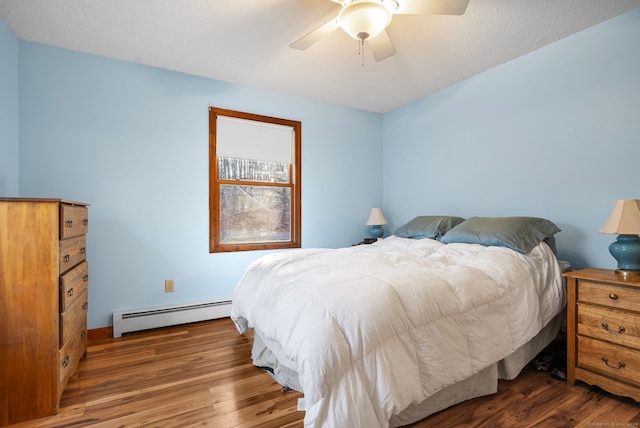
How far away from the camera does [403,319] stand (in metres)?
1.38

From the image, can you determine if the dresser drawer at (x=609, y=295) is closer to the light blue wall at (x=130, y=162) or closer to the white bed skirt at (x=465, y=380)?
the white bed skirt at (x=465, y=380)

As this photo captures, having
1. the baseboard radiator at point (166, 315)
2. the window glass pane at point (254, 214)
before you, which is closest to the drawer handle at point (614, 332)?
the window glass pane at point (254, 214)

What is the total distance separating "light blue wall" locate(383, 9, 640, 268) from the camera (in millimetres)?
2166

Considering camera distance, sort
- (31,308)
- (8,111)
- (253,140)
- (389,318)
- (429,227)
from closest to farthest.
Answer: (389,318) < (31,308) < (8,111) < (429,227) < (253,140)

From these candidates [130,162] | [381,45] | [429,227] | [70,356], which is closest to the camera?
[70,356]

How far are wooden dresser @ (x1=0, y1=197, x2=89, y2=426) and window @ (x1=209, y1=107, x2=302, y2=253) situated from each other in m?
1.51

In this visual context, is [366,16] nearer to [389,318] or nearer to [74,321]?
[389,318]

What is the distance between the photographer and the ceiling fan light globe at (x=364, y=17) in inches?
64.5

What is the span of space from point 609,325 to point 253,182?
307cm

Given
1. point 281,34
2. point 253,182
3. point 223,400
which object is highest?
point 281,34

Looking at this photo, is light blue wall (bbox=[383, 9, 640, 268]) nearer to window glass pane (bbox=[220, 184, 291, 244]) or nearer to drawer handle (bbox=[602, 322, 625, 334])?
drawer handle (bbox=[602, 322, 625, 334])

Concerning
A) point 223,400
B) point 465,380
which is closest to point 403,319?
point 465,380

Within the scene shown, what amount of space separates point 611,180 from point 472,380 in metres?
1.78

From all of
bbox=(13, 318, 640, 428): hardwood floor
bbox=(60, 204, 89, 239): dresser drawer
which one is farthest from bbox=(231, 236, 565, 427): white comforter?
bbox=(60, 204, 89, 239): dresser drawer
